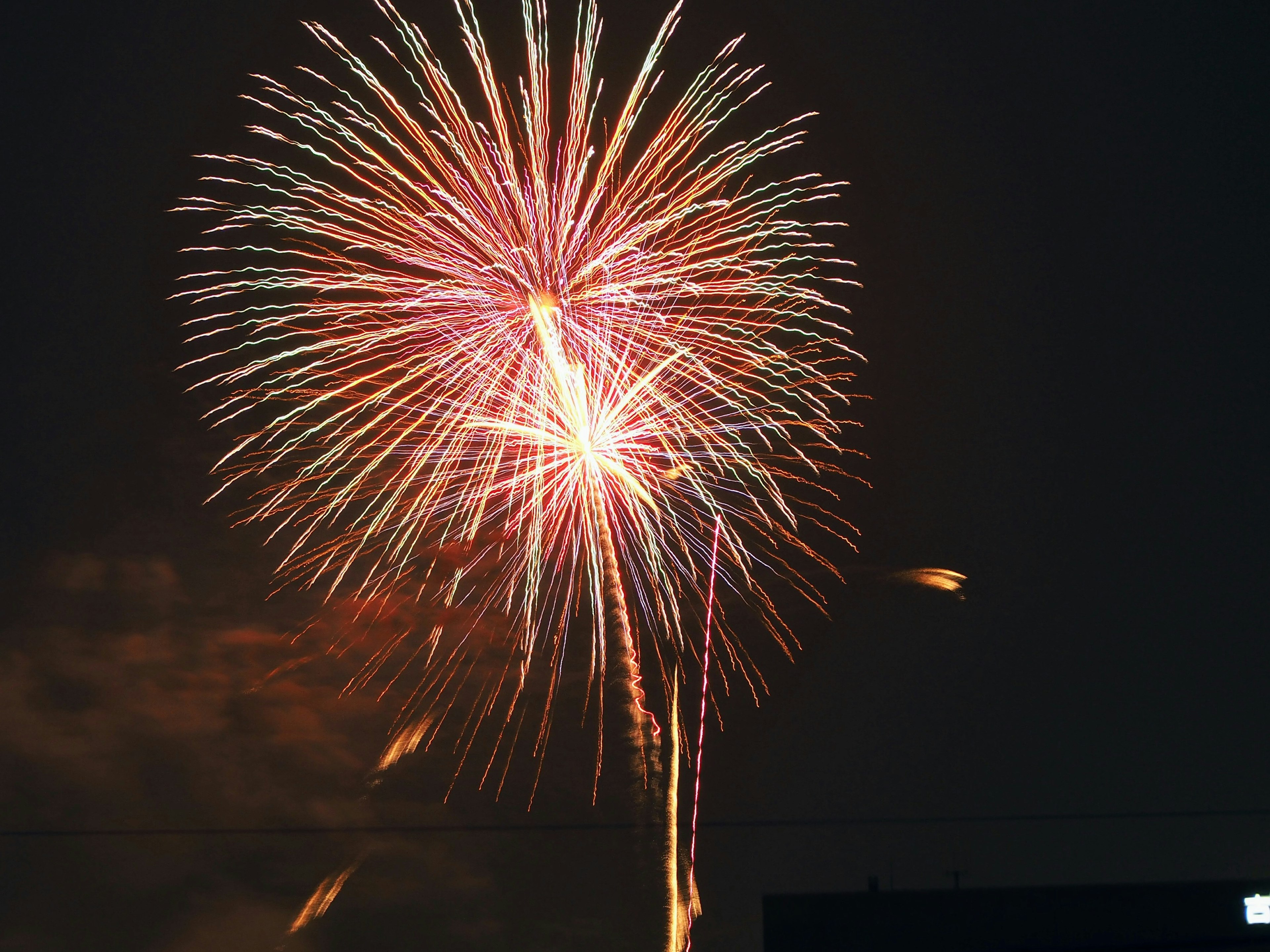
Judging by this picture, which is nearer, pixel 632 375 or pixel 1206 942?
pixel 632 375

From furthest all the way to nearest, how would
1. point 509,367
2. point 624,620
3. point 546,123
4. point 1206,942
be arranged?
point 624,620 < point 1206,942 < point 546,123 < point 509,367

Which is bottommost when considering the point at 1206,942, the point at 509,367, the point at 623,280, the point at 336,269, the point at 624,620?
the point at 1206,942

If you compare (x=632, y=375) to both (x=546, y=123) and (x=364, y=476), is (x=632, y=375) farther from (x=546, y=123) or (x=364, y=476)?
(x=364, y=476)

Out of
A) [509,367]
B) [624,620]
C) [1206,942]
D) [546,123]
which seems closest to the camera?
[509,367]

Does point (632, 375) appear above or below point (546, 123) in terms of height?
below

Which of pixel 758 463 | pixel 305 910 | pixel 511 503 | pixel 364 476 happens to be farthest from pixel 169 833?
pixel 758 463

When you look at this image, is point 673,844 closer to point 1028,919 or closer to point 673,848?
point 673,848

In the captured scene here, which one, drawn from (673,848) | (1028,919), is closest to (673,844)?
(673,848)

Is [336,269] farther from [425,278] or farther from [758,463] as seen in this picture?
[758,463]
